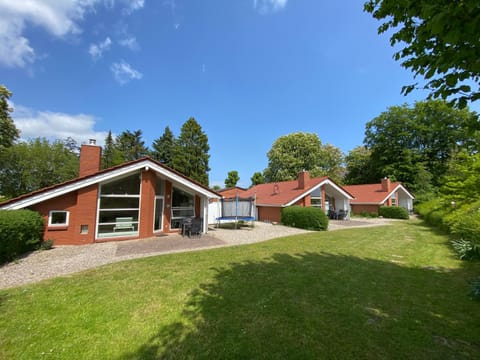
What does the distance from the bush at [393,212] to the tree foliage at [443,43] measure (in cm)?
2562

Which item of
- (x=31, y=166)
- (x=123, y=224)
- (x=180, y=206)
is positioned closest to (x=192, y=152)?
(x=31, y=166)

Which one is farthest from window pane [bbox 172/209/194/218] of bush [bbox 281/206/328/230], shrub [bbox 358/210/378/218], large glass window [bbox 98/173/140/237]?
shrub [bbox 358/210/378/218]

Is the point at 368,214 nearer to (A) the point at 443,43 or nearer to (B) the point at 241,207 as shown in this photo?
(B) the point at 241,207

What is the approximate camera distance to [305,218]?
14781mm

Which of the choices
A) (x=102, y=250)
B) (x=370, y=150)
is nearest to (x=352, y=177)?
(x=370, y=150)

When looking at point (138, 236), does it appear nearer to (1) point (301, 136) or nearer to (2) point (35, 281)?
(2) point (35, 281)

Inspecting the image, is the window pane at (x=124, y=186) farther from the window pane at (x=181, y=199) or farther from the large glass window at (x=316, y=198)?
the large glass window at (x=316, y=198)

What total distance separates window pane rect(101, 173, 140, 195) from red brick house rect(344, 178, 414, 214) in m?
23.9

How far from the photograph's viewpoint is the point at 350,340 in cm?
292

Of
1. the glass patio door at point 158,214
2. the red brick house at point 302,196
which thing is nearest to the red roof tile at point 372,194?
the red brick house at point 302,196

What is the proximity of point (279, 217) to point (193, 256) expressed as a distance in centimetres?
1160

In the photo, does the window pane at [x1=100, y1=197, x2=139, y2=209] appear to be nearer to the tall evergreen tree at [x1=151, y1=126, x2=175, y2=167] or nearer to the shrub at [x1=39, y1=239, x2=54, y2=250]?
the shrub at [x1=39, y1=239, x2=54, y2=250]

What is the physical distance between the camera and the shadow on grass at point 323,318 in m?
2.74

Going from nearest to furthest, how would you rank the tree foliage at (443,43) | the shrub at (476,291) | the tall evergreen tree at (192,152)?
the tree foliage at (443,43) < the shrub at (476,291) < the tall evergreen tree at (192,152)
